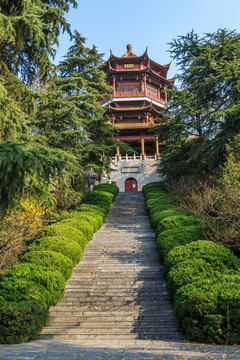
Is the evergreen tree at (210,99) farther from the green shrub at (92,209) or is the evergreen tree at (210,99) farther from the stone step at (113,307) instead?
the stone step at (113,307)

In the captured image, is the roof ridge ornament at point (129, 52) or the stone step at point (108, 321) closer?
the stone step at point (108, 321)

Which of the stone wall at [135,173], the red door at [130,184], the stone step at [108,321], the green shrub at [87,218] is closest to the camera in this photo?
the stone step at [108,321]

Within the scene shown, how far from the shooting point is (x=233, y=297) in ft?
20.7

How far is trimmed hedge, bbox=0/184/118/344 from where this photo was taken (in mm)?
6242

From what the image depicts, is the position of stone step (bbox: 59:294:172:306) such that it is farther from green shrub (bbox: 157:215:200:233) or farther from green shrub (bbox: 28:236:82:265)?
green shrub (bbox: 157:215:200:233)

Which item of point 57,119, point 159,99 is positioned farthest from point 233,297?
point 159,99

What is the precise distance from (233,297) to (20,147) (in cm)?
524

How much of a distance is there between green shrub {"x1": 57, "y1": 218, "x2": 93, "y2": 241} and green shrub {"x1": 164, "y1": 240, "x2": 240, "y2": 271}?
453 centimetres

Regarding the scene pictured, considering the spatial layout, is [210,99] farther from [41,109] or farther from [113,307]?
[113,307]

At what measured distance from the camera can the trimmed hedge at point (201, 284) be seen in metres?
6.17

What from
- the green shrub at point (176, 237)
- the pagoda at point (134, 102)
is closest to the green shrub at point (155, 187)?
the pagoda at point (134, 102)

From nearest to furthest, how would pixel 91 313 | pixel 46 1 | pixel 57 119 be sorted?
pixel 91 313 → pixel 46 1 → pixel 57 119

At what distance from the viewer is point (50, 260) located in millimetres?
9008

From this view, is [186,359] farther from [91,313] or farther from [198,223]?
[198,223]
